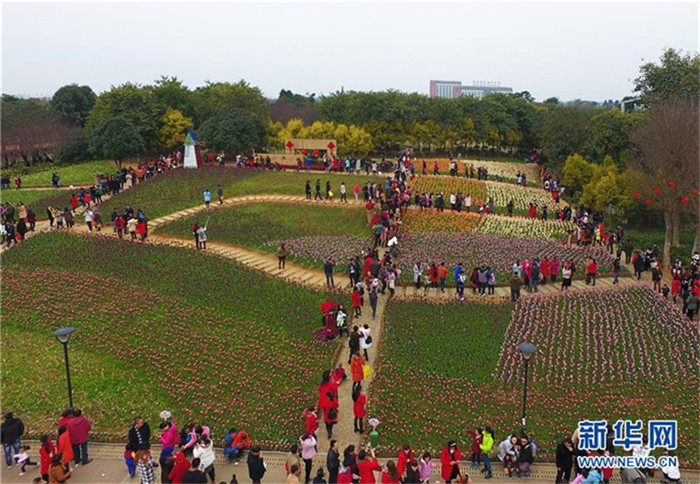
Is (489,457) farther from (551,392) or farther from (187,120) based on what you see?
(187,120)

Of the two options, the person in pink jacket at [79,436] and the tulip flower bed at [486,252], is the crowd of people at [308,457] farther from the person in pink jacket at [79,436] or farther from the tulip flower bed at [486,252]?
the tulip flower bed at [486,252]

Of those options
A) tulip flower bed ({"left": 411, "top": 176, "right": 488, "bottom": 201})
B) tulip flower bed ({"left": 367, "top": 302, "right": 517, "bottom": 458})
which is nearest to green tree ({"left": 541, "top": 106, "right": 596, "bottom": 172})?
tulip flower bed ({"left": 411, "top": 176, "right": 488, "bottom": 201})

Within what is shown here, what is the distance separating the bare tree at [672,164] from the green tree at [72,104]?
221ft

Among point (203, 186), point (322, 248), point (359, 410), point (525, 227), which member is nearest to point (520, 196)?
point (525, 227)

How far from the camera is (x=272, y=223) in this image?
31.2 m

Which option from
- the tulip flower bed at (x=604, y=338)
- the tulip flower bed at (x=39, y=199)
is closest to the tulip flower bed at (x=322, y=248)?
the tulip flower bed at (x=604, y=338)

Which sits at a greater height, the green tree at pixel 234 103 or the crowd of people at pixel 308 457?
the green tree at pixel 234 103

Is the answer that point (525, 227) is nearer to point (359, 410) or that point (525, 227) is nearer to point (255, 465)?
point (359, 410)

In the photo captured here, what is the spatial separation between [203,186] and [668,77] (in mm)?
37638

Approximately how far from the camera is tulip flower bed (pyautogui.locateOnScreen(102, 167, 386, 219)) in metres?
33.5

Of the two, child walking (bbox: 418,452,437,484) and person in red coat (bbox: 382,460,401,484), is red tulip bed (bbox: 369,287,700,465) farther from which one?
person in red coat (bbox: 382,460,401,484)

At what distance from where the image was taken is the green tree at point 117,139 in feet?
151

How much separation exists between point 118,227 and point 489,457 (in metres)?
21.9

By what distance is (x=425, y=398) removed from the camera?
1481cm
